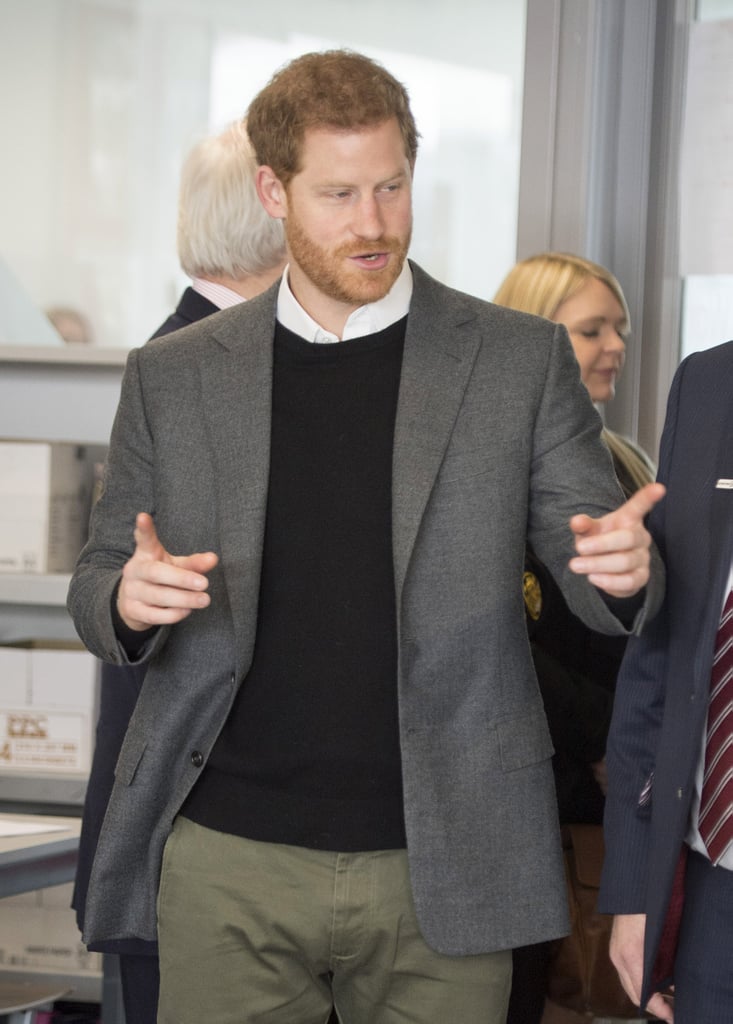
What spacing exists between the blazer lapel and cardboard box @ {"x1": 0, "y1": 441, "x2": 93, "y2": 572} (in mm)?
1398

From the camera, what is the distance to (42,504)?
117 inches

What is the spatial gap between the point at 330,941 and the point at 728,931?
44 cm

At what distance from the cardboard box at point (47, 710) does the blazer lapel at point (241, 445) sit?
1.50m

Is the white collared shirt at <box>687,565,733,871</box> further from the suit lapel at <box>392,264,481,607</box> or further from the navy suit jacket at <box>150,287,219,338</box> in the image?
the navy suit jacket at <box>150,287,219,338</box>

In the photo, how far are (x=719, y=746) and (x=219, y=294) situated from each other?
44.9 inches

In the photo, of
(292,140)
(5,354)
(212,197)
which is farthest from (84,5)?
(292,140)

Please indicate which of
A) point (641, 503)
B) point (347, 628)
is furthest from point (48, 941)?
point (641, 503)

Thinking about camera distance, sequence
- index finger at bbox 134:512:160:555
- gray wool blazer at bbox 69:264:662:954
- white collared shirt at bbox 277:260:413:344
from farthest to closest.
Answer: white collared shirt at bbox 277:260:413:344 → gray wool blazer at bbox 69:264:662:954 → index finger at bbox 134:512:160:555

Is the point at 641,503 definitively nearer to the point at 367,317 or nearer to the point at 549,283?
the point at 367,317

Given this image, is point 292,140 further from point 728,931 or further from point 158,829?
point 728,931

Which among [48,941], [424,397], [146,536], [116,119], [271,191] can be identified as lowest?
[48,941]

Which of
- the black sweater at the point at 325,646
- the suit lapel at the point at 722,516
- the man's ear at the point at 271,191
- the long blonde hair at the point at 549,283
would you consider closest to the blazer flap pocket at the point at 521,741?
the black sweater at the point at 325,646

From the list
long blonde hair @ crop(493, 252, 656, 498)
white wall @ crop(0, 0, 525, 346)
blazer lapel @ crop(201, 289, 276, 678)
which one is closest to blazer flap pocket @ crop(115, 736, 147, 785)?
blazer lapel @ crop(201, 289, 276, 678)

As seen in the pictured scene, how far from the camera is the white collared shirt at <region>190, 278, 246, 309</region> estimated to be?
2150 millimetres
